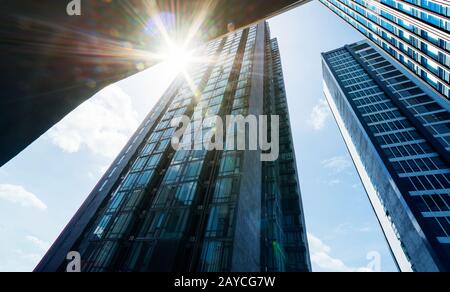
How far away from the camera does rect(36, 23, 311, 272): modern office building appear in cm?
1828

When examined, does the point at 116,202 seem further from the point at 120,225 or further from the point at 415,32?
the point at 415,32

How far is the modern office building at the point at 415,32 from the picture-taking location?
1075 inches

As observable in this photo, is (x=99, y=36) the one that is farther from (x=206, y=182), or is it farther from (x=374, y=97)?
(x=374, y=97)

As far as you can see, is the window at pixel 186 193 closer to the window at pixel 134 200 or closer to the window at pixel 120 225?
the window at pixel 134 200

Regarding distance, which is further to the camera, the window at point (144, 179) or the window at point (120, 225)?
the window at point (144, 179)

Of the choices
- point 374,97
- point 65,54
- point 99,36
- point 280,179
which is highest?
point 374,97

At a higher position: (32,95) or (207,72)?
(207,72)

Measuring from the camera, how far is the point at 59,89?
4.34m

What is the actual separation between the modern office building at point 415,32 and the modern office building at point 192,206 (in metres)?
24.3

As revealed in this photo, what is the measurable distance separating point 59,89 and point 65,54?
72 cm

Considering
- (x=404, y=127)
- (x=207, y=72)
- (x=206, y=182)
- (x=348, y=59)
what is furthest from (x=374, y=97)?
(x=206, y=182)

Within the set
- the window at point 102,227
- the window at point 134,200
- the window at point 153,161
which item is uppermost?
the window at point 153,161

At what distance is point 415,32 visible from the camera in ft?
Result: 106

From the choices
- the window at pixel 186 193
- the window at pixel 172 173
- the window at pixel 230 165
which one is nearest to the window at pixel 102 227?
the window at pixel 172 173
